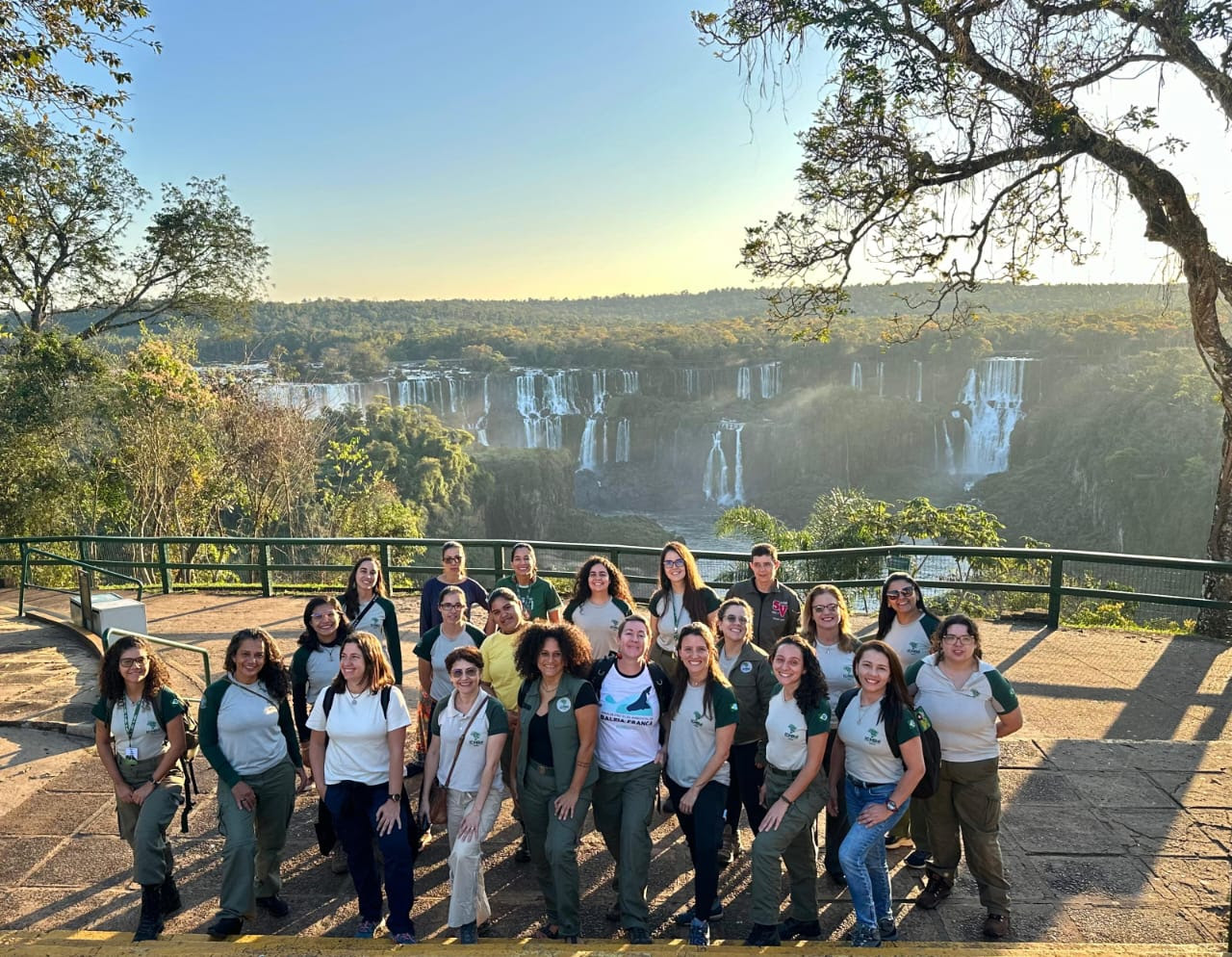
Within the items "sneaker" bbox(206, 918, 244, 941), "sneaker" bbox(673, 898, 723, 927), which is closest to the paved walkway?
"sneaker" bbox(673, 898, 723, 927)

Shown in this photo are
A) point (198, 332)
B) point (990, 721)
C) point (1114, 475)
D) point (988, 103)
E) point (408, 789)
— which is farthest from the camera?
point (1114, 475)

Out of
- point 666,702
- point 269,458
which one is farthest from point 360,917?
point 269,458

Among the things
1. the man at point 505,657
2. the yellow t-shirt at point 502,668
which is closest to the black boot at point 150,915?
the man at point 505,657

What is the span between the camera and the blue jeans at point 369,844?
151 inches

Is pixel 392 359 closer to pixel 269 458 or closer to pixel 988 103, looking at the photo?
pixel 269 458

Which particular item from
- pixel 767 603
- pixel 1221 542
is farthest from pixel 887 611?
pixel 1221 542

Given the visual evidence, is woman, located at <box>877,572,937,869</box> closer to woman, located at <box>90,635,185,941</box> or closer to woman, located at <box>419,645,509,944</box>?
woman, located at <box>419,645,509,944</box>

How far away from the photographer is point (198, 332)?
25500 millimetres

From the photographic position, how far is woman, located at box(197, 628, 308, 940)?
3896mm

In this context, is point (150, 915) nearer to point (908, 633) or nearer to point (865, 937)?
point (865, 937)

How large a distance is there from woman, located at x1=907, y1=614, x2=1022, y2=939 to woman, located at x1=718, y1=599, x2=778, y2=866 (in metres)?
0.71

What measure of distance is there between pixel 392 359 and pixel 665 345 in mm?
28046

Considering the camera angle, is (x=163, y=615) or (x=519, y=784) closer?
(x=519, y=784)

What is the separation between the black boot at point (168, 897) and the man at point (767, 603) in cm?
307
